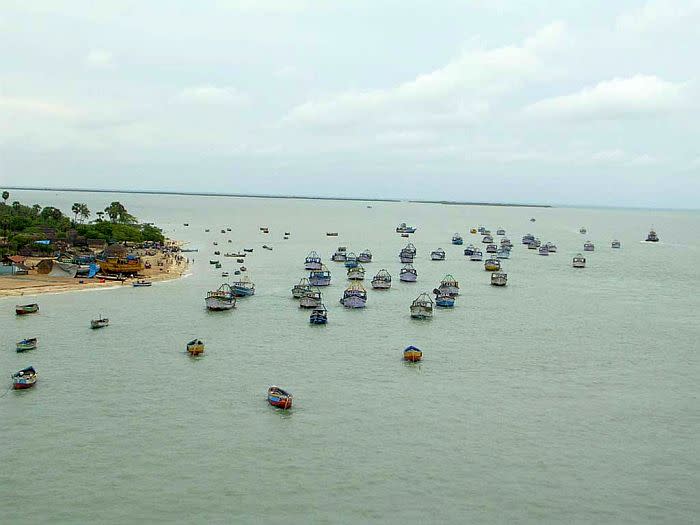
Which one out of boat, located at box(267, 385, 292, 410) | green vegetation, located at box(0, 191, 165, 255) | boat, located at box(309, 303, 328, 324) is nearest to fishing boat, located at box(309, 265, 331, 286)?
boat, located at box(309, 303, 328, 324)

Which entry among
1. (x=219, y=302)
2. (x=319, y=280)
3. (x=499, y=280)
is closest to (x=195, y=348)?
(x=219, y=302)

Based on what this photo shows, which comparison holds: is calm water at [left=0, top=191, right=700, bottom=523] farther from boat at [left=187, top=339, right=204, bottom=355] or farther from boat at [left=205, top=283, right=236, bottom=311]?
boat at [left=205, top=283, right=236, bottom=311]

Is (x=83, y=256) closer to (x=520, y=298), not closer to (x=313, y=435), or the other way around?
(x=520, y=298)

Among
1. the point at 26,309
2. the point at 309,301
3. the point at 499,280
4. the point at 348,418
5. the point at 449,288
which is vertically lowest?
the point at 348,418

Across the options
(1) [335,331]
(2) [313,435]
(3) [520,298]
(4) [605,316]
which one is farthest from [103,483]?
(3) [520,298]

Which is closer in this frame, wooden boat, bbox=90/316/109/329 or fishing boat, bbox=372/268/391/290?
wooden boat, bbox=90/316/109/329

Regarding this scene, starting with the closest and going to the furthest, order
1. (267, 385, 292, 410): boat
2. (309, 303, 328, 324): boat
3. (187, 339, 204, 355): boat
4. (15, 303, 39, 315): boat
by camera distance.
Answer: (267, 385, 292, 410): boat, (187, 339, 204, 355): boat, (15, 303, 39, 315): boat, (309, 303, 328, 324): boat

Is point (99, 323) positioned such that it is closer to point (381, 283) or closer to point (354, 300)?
point (354, 300)
